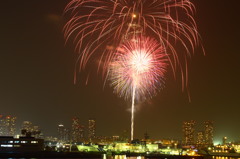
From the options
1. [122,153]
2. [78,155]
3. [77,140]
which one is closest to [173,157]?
[122,153]

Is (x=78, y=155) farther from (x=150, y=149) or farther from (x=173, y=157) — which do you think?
(x=150, y=149)

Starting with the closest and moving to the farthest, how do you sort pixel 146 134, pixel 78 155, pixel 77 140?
pixel 78 155 < pixel 146 134 < pixel 77 140

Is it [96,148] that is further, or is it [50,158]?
[96,148]

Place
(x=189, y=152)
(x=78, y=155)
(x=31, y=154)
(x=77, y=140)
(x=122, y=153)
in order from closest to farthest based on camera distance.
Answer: (x=31, y=154) < (x=78, y=155) < (x=122, y=153) < (x=189, y=152) < (x=77, y=140)

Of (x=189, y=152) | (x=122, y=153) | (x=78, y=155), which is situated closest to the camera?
(x=78, y=155)

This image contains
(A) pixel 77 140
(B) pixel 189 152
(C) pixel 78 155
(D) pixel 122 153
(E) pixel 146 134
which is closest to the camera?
(C) pixel 78 155

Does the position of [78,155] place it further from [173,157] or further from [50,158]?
[173,157]

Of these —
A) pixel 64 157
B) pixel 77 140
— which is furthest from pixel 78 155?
pixel 77 140

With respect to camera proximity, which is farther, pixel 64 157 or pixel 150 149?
pixel 150 149
